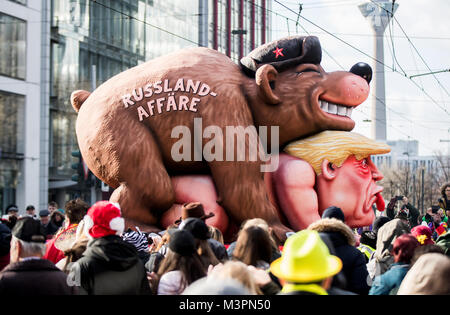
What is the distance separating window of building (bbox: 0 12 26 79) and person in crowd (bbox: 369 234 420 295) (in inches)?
734

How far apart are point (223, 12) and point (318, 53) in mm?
34171

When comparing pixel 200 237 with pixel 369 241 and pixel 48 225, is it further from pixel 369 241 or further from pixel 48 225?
pixel 48 225

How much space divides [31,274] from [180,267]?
3.11ft

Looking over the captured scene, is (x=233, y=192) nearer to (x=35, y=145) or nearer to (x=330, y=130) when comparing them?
(x=330, y=130)

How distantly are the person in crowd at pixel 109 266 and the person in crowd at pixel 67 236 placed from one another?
1348 mm

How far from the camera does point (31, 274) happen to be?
3.96 metres

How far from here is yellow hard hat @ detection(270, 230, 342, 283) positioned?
10.5 feet

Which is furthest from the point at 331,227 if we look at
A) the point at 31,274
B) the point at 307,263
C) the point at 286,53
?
the point at 286,53

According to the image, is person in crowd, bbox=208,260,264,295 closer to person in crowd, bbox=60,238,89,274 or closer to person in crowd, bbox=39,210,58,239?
person in crowd, bbox=60,238,89,274

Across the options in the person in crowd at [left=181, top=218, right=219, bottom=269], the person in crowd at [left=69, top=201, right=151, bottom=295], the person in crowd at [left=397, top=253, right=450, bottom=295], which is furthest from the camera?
the person in crowd at [left=181, top=218, right=219, bottom=269]

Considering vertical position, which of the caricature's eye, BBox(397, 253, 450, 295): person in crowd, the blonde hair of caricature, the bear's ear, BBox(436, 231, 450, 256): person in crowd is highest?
the bear's ear

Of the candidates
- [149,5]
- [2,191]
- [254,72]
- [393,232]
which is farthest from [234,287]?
[149,5]

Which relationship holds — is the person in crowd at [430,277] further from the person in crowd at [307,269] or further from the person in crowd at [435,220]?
the person in crowd at [435,220]

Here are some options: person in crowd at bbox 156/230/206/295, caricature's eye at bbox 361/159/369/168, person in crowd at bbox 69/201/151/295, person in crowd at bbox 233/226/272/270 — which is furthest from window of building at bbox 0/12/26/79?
person in crowd at bbox 233/226/272/270
